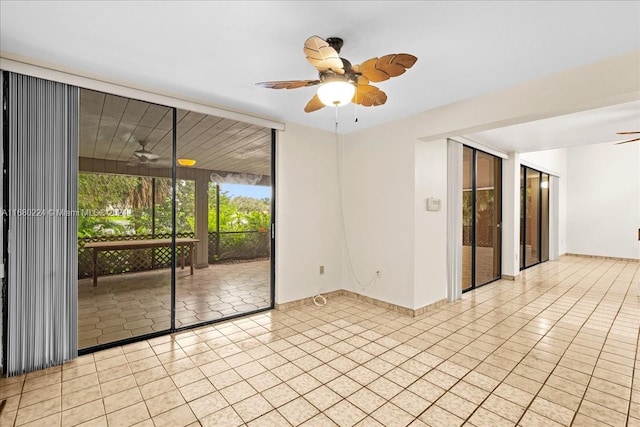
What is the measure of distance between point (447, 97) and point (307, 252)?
2633mm

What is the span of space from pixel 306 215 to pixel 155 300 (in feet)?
8.37

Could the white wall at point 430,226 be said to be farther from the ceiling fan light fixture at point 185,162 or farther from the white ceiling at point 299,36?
the ceiling fan light fixture at point 185,162

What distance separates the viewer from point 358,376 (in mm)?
2459

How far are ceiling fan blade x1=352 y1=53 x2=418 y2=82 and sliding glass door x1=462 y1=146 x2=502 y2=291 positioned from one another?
3.54 meters

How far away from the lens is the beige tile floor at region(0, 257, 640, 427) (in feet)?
6.54

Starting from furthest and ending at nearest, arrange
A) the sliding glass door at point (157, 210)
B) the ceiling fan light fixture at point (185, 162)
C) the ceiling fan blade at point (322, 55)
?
the ceiling fan light fixture at point (185, 162) < the sliding glass door at point (157, 210) < the ceiling fan blade at point (322, 55)

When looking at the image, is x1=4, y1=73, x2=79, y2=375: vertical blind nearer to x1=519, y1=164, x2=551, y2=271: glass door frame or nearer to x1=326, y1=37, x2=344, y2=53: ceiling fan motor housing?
x1=326, y1=37, x2=344, y2=53: ceiling fan motor housing

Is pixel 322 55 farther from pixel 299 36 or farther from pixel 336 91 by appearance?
pixel 299 36

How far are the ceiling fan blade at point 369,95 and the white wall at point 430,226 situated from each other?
1.60 meters

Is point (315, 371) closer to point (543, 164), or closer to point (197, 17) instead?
point (197, 17)

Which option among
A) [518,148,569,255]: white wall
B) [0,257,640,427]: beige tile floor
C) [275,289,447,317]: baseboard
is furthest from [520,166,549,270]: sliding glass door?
[275,289,447,317]: baseboard

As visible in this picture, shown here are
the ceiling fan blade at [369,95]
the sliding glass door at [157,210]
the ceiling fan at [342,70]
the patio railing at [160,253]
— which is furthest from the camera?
the patio railing at [160,253]

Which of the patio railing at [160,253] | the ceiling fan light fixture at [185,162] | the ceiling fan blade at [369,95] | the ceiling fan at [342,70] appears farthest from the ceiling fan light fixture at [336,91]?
the ceiling fan light fixture at [185,162]

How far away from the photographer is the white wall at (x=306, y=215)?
415cm
